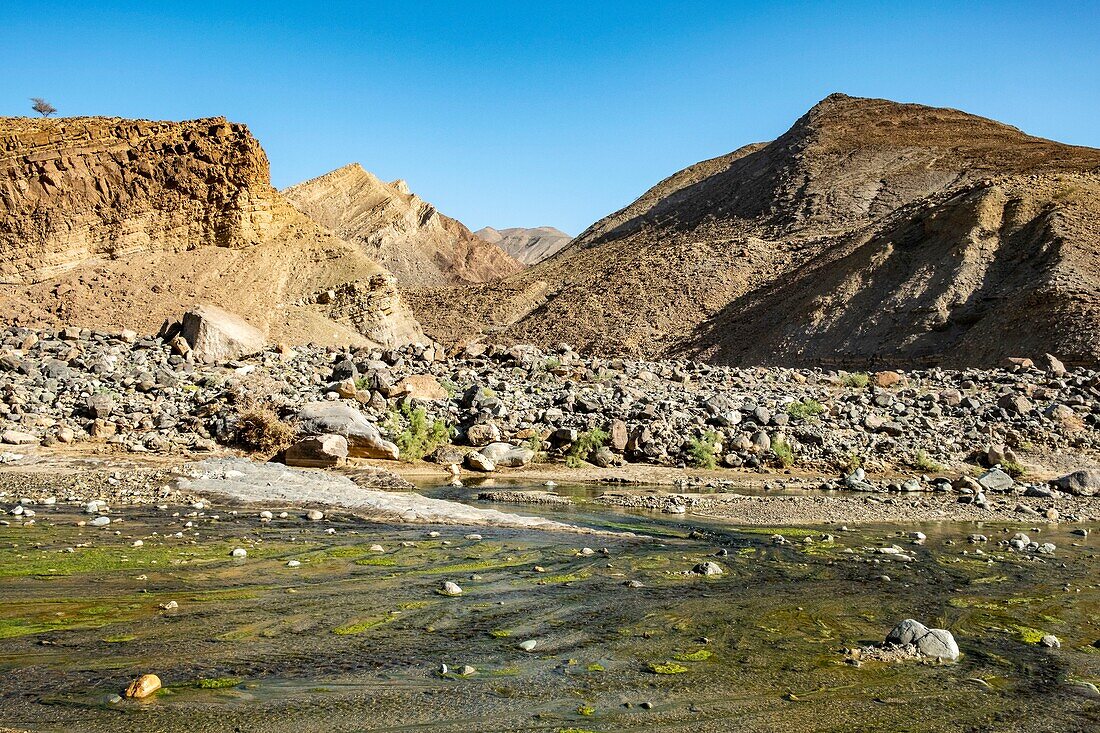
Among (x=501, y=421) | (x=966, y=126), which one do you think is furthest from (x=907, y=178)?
(x=501, y=421)

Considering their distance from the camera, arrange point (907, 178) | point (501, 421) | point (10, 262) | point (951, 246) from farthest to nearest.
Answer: point (907, 178)
point (951, 246)
point (10, 262)
point (501, 421)

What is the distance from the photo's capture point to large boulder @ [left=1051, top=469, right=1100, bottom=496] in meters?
10.4

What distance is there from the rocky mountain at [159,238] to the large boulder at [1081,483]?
49.1 ft

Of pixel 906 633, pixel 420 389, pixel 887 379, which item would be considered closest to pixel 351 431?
pixel 420 389

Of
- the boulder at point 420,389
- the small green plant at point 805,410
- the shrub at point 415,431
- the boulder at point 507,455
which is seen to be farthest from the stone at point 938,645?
the boulder at point 420,389

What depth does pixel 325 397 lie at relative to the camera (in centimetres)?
1332

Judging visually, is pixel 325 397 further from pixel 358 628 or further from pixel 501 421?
pixel 358 628

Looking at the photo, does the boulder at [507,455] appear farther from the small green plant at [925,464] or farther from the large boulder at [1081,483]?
the large boulder at [1081,483]

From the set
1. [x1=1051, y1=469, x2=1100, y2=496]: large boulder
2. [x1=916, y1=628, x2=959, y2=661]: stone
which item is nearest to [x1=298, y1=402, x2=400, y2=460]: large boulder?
[x1=916, y1=628, x2=959, y2=661]: stone

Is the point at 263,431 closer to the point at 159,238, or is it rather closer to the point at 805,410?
the point at 805,410

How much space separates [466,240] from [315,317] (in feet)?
181

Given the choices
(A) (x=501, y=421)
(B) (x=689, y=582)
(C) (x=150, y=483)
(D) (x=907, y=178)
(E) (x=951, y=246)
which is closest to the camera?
(B) (x=689, y=582)

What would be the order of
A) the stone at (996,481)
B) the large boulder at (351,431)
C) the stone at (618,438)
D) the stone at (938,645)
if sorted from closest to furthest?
the stone at (938,645) < the stone at (996,481) < the large boulder at (351,431) < the stone at (618,438)

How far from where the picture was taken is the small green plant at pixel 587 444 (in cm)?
1216
